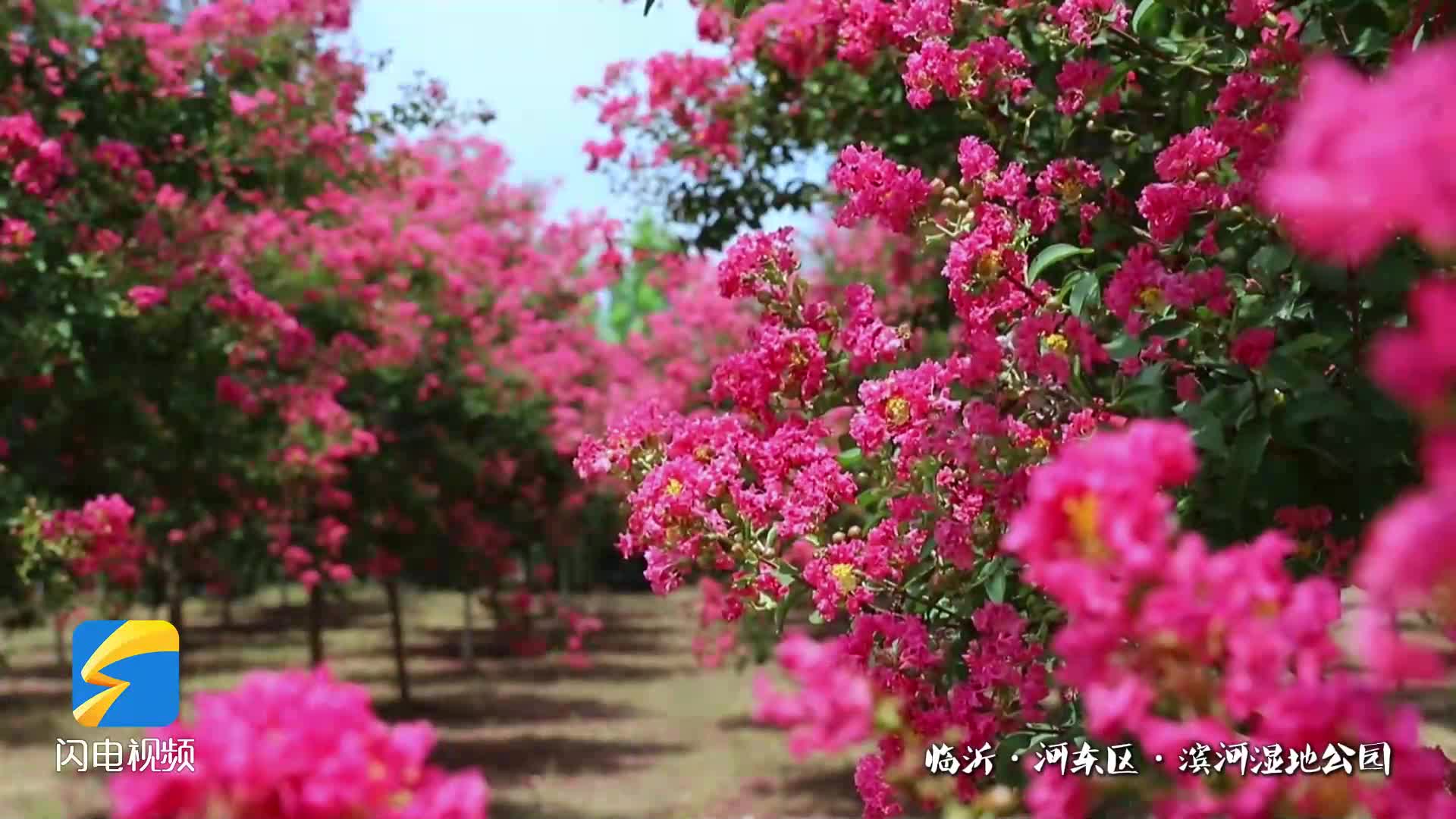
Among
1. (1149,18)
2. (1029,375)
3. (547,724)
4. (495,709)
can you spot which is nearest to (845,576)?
(1029,375)

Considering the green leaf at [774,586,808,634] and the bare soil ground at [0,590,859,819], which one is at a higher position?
the green leaf at [774,586,808,634]

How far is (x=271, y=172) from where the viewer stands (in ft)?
27.0

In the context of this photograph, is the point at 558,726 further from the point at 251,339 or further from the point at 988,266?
the point at 988,266

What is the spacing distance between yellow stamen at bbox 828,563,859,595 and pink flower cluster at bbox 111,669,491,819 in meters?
1.95

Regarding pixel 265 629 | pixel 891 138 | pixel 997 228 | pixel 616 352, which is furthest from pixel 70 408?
pixel 265 629

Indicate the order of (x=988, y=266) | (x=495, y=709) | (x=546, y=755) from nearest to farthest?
(x=988, y=266)
(x=546, y=755)
(x=495, y=709)

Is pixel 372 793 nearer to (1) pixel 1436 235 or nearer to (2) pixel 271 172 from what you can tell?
(1) pixel 1436 235

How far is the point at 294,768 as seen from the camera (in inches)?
43.9

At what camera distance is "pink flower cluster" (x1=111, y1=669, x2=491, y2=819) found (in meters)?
1.10

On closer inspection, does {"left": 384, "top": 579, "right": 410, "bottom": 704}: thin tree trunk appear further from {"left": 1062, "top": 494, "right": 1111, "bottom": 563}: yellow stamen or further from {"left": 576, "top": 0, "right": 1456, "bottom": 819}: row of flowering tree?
{"left": 1062, "top": 494, "right": 1111, "bottom": 563}: yellow stamen

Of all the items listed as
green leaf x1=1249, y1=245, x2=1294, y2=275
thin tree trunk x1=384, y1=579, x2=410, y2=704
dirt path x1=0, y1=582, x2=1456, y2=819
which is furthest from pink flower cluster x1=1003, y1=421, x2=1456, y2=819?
thin tree trunk x1=384, y1=579, x2=410, y2=704

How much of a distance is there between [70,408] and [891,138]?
424 centimetres

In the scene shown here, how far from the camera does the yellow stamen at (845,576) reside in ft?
10.2

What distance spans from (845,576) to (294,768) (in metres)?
2.06
